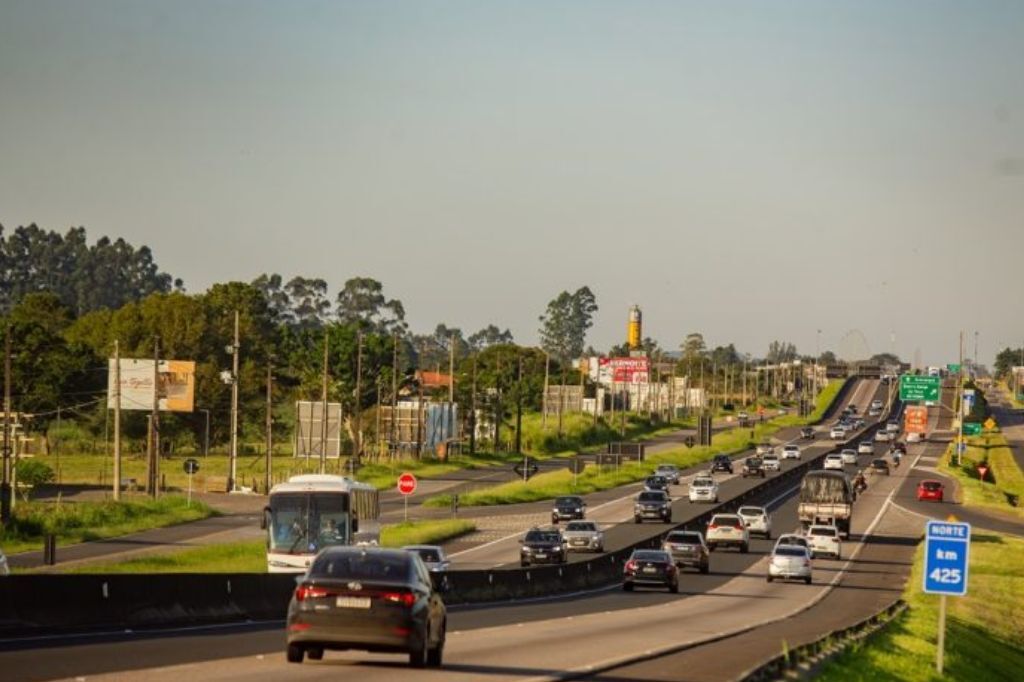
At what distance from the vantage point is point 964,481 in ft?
437

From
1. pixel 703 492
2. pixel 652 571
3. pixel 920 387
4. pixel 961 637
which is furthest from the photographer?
pixel 920 387

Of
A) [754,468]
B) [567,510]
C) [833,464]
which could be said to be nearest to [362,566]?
[567,510]

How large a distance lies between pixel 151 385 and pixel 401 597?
111 metres

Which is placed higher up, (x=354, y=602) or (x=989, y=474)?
(x=354, y=602)

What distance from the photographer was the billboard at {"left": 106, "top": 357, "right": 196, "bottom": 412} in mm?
128625

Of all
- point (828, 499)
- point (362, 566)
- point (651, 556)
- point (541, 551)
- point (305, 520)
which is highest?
point (362, 566)

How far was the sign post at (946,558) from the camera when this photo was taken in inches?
1047

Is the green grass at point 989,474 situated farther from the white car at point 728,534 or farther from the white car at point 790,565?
the white car at point 790,565

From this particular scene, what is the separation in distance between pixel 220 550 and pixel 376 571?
51492 millimetres

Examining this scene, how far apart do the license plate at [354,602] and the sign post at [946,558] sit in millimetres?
9200

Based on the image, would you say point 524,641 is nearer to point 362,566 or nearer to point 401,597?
point 362,566

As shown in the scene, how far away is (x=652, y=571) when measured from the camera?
56.0 metres

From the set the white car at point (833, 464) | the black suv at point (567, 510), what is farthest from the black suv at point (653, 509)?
the white car at point (833, 464)

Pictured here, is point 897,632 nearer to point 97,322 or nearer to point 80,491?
point 80,491
